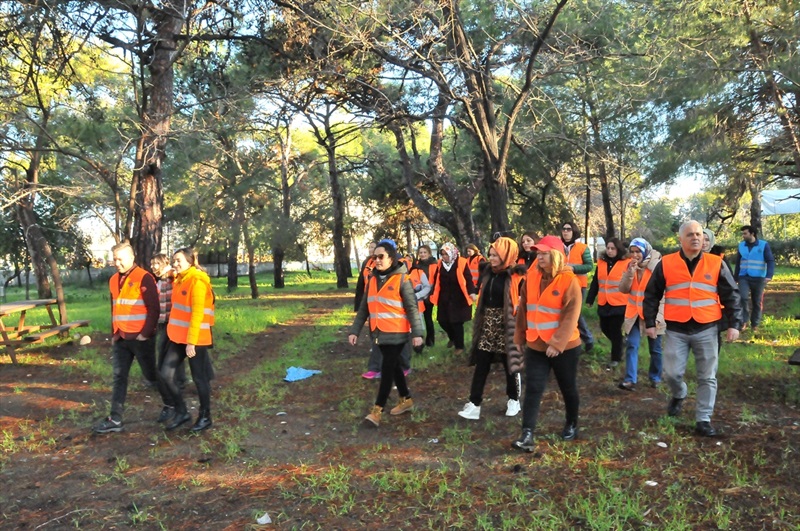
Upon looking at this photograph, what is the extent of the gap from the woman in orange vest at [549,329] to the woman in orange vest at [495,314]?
0.50 metres

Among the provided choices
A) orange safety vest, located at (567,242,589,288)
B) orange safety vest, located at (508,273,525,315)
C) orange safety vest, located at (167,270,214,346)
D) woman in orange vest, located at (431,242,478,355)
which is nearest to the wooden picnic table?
orange safety vest, located at (167,270,214,346)

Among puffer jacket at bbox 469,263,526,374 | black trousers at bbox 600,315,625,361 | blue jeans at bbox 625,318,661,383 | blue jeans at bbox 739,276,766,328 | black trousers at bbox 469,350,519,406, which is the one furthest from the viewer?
blue jeans at bbox 739,276,766,328

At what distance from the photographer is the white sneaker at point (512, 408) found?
568 centimetres

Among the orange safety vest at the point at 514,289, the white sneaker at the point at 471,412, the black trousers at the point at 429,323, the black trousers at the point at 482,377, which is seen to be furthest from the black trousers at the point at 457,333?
the orange safety vest at the point at 514,289

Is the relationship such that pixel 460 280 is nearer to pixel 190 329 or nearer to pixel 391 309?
pixel 391 309

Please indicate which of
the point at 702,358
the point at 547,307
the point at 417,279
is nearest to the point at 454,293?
the point at 417,279

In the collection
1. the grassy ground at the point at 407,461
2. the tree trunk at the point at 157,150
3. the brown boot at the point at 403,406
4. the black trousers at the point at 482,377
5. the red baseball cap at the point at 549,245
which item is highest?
the tree trunk at the point at 157,150

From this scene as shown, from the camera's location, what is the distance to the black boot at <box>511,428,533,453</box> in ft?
15.2

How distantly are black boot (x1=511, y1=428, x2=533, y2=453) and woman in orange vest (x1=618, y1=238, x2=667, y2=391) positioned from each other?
226 cm

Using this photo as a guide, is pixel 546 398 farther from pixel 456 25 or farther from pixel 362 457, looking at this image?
pixel 456 25

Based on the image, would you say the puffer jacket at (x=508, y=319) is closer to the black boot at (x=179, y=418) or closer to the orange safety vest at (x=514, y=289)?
the orange safety vest at (x=514, y=289)

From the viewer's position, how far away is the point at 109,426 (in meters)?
5.57

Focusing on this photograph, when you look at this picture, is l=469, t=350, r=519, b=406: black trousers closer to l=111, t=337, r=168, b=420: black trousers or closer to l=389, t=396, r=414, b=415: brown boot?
l=389, t=396, r=414, b=415: brown boot

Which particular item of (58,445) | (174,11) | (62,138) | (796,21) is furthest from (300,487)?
(62,138)
